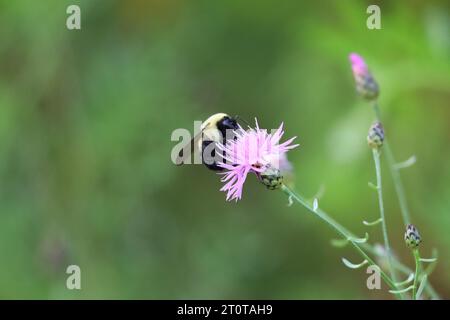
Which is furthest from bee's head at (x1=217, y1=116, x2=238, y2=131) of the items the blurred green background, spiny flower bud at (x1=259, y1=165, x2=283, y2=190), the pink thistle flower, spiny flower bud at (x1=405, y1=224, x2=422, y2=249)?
the blurred green background

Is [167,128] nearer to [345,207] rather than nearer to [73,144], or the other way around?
[73,144]

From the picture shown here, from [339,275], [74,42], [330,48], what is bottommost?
[339,275]

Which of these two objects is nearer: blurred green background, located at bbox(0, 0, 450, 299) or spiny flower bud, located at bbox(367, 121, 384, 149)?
spiny flower bud, located at bbox(367, 121, 384, 149)

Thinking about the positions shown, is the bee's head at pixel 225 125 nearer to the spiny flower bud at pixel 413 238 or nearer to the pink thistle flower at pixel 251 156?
the pink thistle flower at pixel 251 156

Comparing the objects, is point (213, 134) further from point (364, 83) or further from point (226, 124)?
point (364, 83)

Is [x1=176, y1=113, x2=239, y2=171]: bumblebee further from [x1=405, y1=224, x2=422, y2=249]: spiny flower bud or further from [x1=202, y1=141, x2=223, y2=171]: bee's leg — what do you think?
[x1=405, y1=224, x2=422, y2=249]: spiny flower bud

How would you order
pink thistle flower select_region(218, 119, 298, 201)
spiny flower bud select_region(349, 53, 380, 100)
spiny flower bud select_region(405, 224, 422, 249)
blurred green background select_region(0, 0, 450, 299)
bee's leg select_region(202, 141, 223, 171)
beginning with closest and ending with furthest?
spiny flower bud select_region(405, 224, 422, 249) < pink thistle flower select_region(218, 119, 298, 201) < bee's leg select_region(202, 141, 223, 171) < spiny flower bud select_region(349, 53, 380, 100) < blurred green background select_region(0, 0, 450, 299)
